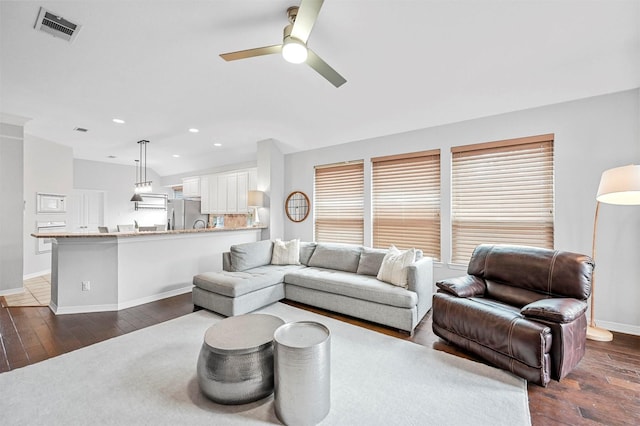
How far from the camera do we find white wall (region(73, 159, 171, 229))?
7117 mm

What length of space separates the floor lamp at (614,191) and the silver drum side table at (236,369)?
324cm

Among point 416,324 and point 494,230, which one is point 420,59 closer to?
point 494,230

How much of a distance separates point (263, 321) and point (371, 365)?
979 mm

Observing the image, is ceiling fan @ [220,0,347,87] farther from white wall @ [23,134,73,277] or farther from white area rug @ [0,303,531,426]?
white wall @ [23,134,73,277]

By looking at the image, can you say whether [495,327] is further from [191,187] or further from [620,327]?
[191,187]

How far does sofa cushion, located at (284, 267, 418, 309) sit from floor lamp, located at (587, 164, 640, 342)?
1887 millimetres

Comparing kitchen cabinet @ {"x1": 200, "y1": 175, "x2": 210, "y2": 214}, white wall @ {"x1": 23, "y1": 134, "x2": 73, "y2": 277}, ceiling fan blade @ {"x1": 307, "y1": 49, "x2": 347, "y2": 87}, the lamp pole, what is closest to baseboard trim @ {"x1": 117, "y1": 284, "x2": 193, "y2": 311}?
kitchen cabinet @ {"x1": 200, "y1": 175, "x2": 210, "y2": 214}

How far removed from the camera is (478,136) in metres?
3.70

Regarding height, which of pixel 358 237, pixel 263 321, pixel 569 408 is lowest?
pixel 569 408

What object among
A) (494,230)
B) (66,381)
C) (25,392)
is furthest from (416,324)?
(25,392)

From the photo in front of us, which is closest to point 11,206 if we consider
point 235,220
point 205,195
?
point 205,195

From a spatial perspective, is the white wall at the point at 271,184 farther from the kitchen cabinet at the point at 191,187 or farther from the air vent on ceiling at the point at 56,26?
the air vent on ceiling at the point at 56,26

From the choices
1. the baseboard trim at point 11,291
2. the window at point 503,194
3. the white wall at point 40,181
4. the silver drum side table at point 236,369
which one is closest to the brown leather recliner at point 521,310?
the window at point 503,194

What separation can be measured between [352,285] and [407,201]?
1.83 m
